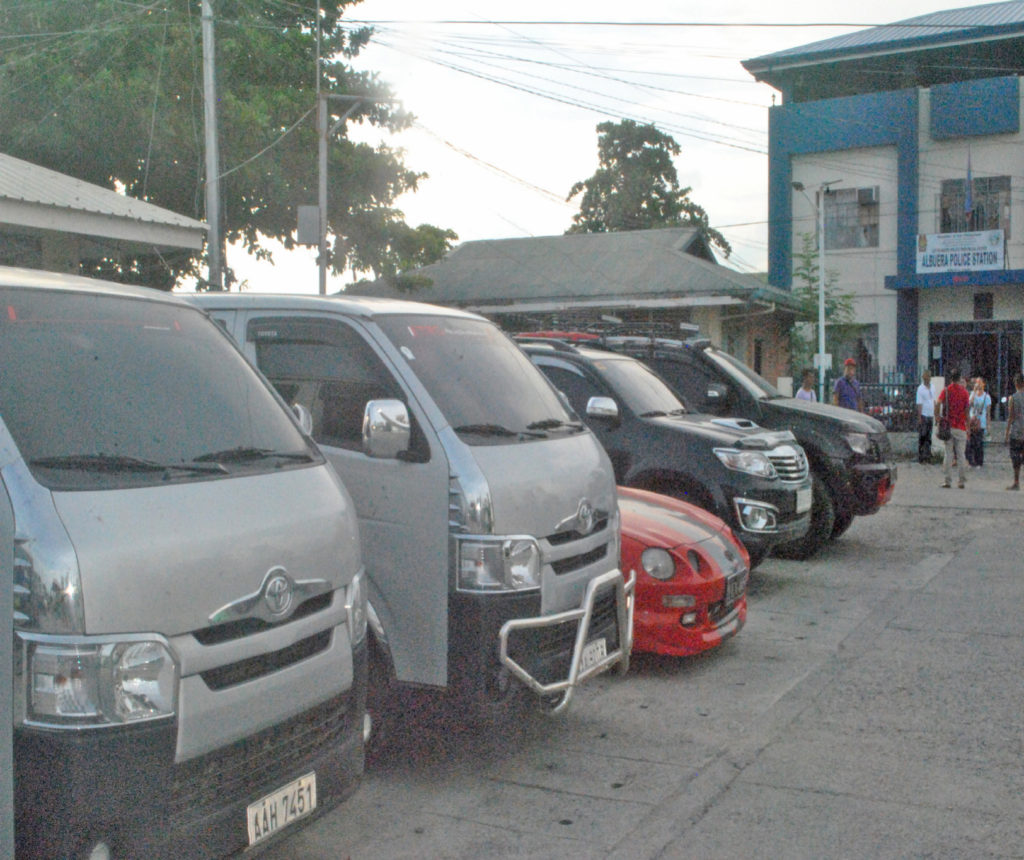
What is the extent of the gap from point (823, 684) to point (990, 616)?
98.6 inches

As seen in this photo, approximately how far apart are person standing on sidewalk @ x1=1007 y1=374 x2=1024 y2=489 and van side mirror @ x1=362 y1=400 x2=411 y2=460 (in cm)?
1488

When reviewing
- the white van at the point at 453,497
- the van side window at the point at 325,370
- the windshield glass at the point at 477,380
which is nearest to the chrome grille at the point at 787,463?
the windshield glass at the point at 477,380

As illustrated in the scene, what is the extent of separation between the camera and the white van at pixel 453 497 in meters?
4.82

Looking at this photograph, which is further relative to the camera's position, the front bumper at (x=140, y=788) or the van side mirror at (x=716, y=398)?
the van side mirror at (x=716, y=398)

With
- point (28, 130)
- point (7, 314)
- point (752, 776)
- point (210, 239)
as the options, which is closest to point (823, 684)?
point (752, 776)

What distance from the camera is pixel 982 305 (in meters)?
32.4

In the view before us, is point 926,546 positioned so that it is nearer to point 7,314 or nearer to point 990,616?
point 990,616

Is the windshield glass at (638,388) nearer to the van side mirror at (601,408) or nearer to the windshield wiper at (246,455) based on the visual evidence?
the van side mirror at (601,408)

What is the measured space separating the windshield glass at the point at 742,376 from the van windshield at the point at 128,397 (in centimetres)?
809

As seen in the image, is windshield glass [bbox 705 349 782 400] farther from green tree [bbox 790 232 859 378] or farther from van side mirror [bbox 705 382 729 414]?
green tree [bbox 790 232 859 378]

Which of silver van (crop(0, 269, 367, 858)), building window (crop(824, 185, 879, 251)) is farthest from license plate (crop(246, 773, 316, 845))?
building window (crop(824, 185, 879, 251))

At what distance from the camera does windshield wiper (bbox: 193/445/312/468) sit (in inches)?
146

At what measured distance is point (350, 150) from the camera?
27.8 meters

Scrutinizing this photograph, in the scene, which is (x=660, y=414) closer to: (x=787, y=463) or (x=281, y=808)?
(x=787, y=463)
